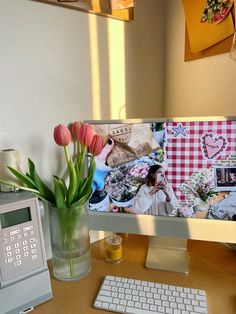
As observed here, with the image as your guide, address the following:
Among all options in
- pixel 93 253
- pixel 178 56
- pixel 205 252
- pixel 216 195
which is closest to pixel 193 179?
pixel 216 195

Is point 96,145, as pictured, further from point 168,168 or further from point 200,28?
point 200,28

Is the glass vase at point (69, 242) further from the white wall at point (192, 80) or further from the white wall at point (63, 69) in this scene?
the white wall at point (192, 80)

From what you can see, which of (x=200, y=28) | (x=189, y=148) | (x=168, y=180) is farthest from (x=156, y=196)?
(x=200, y=28)

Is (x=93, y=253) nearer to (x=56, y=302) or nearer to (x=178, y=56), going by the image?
(x=56, y=302)

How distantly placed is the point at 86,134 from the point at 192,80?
0.53m

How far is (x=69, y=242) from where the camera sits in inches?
29.1

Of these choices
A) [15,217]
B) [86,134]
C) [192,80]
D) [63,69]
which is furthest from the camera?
[192,80]

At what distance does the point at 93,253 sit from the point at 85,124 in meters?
0.45

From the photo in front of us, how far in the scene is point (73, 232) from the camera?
0.74m

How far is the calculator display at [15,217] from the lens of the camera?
61 centimetres

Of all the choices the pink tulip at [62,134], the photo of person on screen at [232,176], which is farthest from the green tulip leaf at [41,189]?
the photo of person on screen at [232,176]

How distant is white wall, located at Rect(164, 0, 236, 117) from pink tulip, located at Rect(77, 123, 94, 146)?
0.49 meters

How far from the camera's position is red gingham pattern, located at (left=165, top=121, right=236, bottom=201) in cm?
69

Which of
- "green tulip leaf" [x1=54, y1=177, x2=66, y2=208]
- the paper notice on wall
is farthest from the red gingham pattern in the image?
the paper notice on wall
